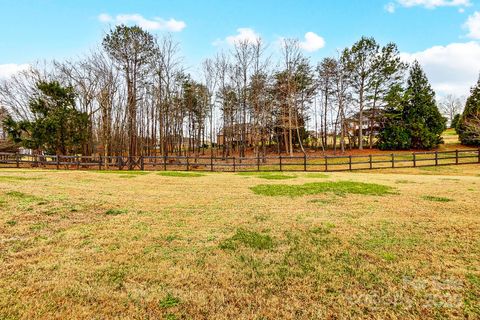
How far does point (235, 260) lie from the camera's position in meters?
3.56

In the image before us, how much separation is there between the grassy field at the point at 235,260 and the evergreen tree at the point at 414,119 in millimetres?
31047

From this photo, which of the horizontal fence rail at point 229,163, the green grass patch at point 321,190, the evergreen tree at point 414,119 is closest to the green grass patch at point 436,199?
the green grass patch at point 321,190

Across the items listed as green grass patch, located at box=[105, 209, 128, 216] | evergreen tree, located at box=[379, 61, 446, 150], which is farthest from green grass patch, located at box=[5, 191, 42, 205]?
evergreen tree, located at box=[379, 61, 446, 150]

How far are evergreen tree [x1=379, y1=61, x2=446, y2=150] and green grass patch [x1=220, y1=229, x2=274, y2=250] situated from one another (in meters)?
35.3

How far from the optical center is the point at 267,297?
107 inches

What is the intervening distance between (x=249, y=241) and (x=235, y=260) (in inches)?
28.3

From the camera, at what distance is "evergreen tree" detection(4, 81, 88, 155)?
900 inches

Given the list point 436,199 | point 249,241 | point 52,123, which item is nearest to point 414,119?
point 436,199

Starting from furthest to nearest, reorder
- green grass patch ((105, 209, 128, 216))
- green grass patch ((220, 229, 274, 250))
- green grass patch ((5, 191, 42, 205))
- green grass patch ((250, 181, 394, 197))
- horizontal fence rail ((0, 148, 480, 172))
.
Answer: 1. horizontal fence rail ((0, 148, 480, 172))
2. green grass patch ((250, 181, 394, 197))
3. green grass patch ((5, 191, 42, 205))
4. green grass patch ((105, 209, 128, 216))
5. green grass patch ((220, 229, 274, 250))

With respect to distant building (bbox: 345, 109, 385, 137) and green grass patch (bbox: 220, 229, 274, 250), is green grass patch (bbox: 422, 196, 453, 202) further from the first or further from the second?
distant building (bbox: 345, 109, 385, 137)

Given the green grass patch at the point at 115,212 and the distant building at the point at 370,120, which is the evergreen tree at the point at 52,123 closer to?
the green grass patch at the point at 115,212

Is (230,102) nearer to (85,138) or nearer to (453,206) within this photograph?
(85,138)

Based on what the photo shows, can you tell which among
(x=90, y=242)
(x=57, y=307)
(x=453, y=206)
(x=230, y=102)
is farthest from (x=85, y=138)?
(x=453, y=206)

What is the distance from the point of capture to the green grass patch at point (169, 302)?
2.55 meters
